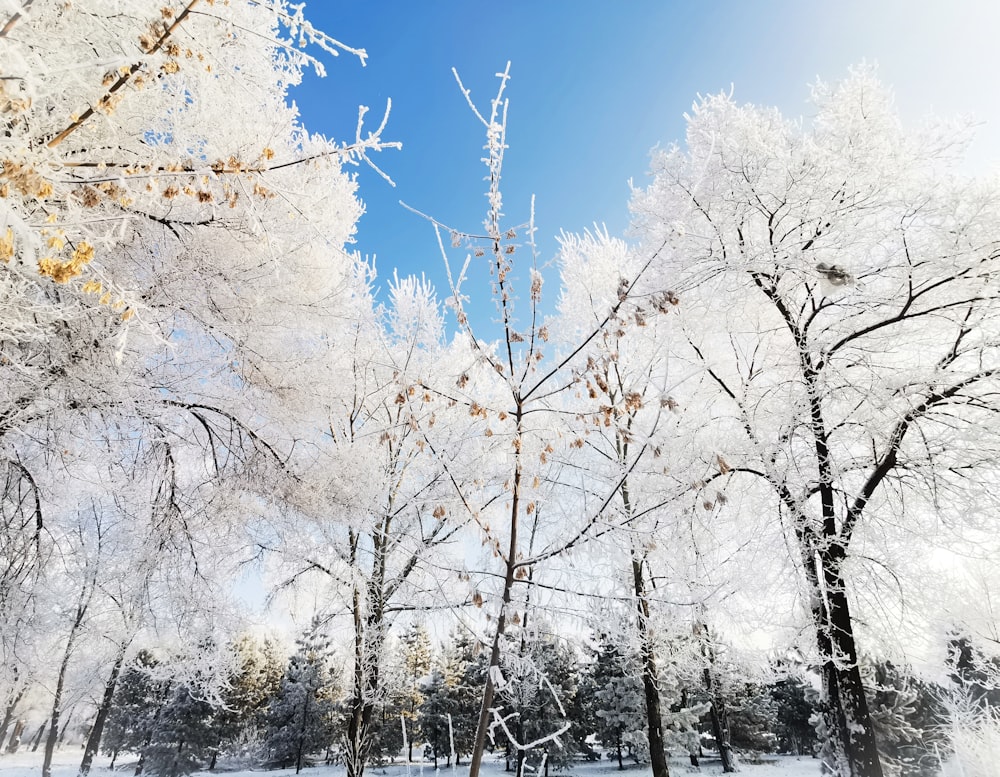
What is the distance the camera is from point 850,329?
18.7ft

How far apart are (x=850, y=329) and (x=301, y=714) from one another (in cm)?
3442

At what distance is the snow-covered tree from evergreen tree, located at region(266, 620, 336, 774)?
2976 centimetres

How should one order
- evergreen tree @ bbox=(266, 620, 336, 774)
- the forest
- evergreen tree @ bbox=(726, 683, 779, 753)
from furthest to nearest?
evergreen tree @ bbox=(266, 620, 336, 774)
evergreen tree @ bbox=(726, 683, 779, 753)
the forest

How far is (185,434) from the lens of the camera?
18.0ft

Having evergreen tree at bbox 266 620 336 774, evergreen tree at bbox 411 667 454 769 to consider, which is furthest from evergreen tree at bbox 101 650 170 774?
evergreen tree at bbox 411 667 454 769

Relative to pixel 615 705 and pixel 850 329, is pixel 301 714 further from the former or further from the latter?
pixel 850 329

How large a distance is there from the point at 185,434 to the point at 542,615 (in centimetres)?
497

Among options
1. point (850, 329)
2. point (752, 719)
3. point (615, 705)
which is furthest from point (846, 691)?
point (752, 719)

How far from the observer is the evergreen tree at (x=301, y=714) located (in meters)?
28.9

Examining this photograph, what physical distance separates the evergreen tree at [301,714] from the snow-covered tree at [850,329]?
29755mm

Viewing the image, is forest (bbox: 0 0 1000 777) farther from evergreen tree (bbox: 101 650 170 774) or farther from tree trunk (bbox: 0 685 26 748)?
evergreen tree (bbox: 101 650 170 774)

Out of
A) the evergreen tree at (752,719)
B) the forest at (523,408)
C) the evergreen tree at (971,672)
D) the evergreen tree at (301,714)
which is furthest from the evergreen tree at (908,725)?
the evergreen tree at (301,714)

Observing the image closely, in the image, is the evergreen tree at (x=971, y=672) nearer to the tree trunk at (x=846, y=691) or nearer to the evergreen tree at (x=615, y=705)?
the tree trunk at (x=846, y=691)

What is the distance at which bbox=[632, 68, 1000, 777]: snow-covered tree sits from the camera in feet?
15.9
